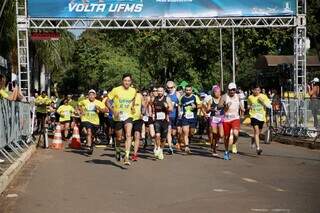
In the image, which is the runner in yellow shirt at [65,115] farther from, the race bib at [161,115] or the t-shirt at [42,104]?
the race bib at [161,115]

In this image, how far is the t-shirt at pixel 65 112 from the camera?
74.3 ft

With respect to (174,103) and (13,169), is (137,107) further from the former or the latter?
(174,103)

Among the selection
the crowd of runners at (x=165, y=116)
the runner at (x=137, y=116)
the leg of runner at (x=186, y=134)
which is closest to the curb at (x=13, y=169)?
the crowd of runners at (x=165, y=116)

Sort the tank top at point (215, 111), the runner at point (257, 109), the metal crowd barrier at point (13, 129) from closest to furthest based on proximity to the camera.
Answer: the metal crowd barrier at point (13, 129) < the tank top at point (215, 111) < the runner at point (257, 109)

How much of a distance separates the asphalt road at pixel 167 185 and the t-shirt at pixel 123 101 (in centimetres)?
112

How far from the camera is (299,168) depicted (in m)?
13.7

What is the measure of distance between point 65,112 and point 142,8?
202 inches

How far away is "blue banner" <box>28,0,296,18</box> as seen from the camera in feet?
80.7

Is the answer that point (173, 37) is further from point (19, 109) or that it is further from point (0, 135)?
point (0, 135)

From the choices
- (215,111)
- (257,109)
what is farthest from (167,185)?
(257,109)

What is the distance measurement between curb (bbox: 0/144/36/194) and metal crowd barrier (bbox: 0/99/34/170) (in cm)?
15

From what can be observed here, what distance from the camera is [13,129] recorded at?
49.0 ft

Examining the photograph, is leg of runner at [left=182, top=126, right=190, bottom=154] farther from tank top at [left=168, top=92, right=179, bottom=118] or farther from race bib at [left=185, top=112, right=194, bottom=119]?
tank top at [left=168, top=92, right=179, bottom=118]

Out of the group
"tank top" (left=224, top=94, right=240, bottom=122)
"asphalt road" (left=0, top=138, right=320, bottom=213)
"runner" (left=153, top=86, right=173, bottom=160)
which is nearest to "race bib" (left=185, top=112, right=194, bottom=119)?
"runner" (left=153, top=86, right=173, bottom=160)
